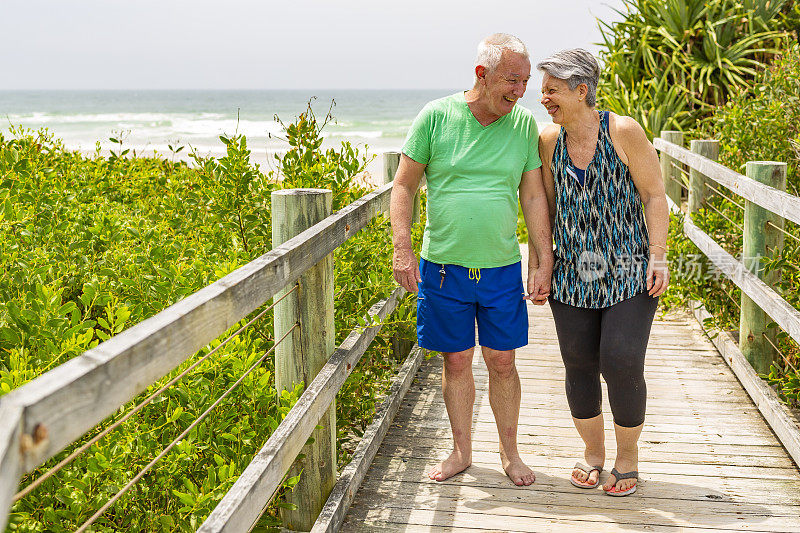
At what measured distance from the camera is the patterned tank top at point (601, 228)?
3.11m

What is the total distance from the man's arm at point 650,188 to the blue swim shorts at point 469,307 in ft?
1.70

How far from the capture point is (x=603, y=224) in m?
3.15

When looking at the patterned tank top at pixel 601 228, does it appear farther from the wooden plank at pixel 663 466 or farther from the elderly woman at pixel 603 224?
the wooden plank at pixel 663 466

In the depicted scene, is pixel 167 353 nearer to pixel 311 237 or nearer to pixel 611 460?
pixel 311 237

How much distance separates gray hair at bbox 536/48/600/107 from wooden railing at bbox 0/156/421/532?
0.96 m

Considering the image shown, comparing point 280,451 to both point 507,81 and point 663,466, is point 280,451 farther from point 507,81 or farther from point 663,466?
point 663,466

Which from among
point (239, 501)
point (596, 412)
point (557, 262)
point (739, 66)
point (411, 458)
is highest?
point (739, 66)

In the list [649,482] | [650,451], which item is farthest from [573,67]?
[650,451]

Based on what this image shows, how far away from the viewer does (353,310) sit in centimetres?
404

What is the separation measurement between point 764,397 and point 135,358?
3.63m

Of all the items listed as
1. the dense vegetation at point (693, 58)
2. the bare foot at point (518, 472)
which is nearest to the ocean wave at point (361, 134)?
the dense vegetation at point (693, 58)

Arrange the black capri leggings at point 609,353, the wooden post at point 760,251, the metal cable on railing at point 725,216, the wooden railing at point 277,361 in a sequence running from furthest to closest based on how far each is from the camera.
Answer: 1. the metal cable on railing at point 725,216
2. the wooden post at point 760,251
3. the black capri leggings at point 609,353
4. the wooden railing at point 277,361

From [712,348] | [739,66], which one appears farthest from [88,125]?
[712,348]

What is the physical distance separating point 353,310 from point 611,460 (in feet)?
4.61
